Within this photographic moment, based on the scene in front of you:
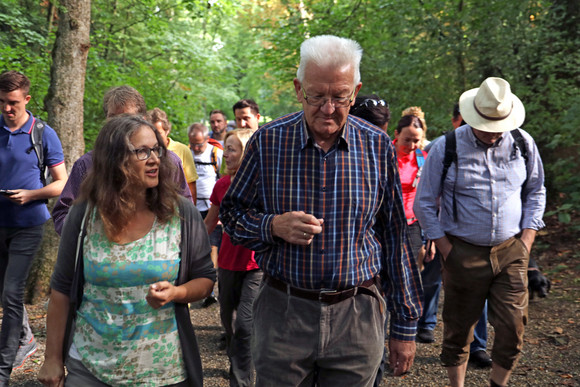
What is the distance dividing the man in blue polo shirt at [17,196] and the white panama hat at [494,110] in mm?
3462

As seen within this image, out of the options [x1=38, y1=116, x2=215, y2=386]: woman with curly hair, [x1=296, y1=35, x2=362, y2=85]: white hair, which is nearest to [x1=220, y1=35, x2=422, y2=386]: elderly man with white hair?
[x1=296, y1=35, x2=362, y2=85]: white hair

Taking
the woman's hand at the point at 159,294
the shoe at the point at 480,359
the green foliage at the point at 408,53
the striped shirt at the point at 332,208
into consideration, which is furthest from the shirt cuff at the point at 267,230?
the green foliage at the point at 408,53

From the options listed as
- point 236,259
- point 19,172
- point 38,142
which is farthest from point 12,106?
point 236,259

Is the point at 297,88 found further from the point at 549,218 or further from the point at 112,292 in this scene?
the point at 549,218

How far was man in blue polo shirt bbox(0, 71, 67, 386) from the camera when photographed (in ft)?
16.1

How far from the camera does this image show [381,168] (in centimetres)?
275

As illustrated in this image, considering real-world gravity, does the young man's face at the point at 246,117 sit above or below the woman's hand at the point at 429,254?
above

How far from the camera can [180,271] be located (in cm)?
278

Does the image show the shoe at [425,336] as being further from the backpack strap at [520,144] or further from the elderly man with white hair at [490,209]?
the backpack strap at [520,144]

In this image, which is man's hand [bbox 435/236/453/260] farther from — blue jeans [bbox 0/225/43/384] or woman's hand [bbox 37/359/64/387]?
blue jeans [bbox 0/225/43/384]

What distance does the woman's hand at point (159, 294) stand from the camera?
8.33ft

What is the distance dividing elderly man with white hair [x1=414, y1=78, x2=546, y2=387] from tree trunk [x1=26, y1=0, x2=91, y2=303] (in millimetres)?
5213

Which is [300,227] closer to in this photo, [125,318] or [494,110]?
[125,318]

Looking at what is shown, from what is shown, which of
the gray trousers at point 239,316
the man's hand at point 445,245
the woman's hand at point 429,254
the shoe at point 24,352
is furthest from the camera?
the woman's hand at point 429,254
